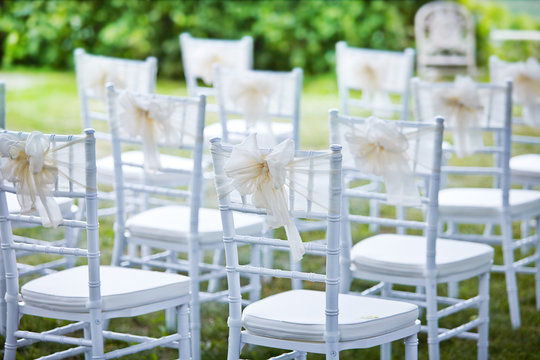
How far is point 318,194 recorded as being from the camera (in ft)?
7.55

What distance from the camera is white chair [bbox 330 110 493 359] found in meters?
2.85

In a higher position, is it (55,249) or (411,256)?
(55,249)

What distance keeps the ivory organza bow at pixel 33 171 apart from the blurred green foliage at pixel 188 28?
7567mm

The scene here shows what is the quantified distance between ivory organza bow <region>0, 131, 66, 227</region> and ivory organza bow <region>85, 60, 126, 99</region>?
6.39 feet

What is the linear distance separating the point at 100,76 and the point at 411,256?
7.09ft

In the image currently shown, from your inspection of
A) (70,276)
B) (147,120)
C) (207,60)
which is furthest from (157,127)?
(207,60)

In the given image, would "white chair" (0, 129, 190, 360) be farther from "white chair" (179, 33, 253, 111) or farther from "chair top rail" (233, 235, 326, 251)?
"white chair" (179, 33, 253, 111)

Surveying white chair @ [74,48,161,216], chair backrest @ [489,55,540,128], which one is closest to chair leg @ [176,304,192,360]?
white chair @ [74,48,161,216]

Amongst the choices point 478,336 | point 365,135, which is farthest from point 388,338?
point 478,336

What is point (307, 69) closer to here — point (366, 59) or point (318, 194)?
point (366, 59)

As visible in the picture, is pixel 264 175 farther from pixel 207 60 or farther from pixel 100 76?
pixel 207 60

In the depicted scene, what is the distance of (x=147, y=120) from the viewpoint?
3.29m

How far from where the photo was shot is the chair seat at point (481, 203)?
12.2 ft

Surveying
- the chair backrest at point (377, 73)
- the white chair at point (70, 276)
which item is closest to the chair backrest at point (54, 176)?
the white chair at point (70, 276)
